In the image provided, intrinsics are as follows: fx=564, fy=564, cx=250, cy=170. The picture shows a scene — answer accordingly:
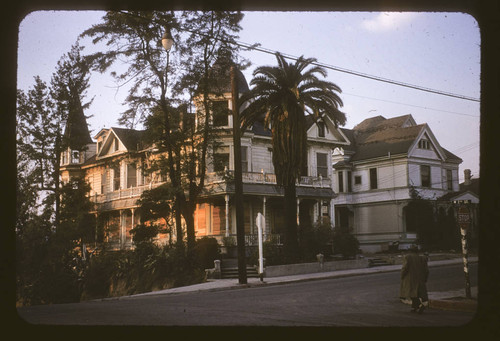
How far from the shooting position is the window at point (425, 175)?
40.8 meters

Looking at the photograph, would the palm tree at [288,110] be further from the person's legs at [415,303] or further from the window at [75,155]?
the person's legs at [415,303]

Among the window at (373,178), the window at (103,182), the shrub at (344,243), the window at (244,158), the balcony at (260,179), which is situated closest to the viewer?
the balcony at (260,179)

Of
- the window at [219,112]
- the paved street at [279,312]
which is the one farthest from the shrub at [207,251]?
the paved street at [279,312]

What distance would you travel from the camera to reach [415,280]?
11484 mm

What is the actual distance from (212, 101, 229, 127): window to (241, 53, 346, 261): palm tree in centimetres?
102

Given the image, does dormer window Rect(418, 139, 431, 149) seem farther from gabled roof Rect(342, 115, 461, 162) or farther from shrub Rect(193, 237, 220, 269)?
shrub Rect(193, 237, 220, 269)

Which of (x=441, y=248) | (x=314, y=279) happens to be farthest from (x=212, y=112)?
(x=441, y=248)

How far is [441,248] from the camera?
3659 cm

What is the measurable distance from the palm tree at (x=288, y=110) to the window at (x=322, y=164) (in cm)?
996

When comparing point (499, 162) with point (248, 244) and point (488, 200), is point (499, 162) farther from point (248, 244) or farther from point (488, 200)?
point (248, 244)

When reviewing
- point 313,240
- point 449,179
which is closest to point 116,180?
point 313,240

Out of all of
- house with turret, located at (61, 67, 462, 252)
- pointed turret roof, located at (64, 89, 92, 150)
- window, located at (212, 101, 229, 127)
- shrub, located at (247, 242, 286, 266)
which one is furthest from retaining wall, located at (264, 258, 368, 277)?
pointed turret roof, located at (64, 89, 92, 150)

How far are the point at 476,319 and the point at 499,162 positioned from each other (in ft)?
4.17

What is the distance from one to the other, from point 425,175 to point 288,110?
19035mm
